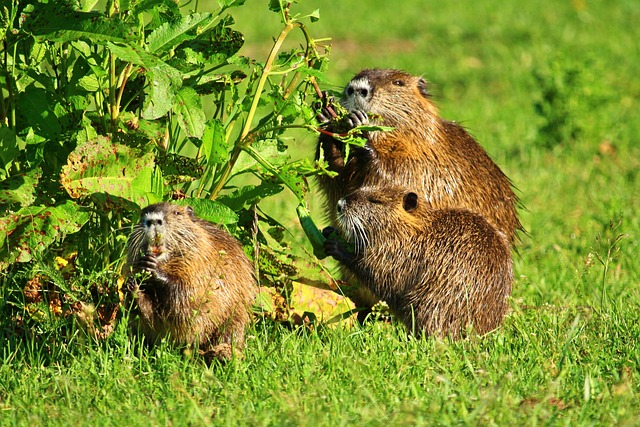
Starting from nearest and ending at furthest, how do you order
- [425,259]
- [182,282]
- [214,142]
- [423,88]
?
[182,282], [214,142], [425,259], [423,88]

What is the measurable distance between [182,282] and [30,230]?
656 millimetres

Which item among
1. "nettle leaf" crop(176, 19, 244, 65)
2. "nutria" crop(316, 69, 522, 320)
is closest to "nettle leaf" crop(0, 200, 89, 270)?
"nettle leaf" crop(176, 19, 244, 65)

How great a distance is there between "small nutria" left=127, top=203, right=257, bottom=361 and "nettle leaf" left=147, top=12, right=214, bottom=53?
0.66m

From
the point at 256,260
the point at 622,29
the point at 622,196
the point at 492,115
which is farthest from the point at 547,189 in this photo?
the point at 622,29

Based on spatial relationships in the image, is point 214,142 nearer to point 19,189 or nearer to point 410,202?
point 19,189

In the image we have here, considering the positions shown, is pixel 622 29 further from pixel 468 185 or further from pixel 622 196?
pixel 468 185

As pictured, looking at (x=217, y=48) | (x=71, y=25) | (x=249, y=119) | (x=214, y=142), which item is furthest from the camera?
(x=249, y=119)

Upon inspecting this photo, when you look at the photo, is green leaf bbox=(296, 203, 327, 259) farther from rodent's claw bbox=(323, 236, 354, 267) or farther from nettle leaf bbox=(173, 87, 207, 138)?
nettle leaf bbox=(173, 87, 207, 138)

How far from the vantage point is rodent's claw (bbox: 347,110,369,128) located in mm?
4999

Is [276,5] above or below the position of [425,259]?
above

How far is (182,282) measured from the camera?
158 inches

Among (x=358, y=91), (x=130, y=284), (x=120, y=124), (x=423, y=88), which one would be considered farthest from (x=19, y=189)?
(x=423, y=88)

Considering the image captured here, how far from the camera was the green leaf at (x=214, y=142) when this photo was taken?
411cm

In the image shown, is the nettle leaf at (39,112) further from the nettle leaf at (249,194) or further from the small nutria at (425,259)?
the small nutria at (425,259)
